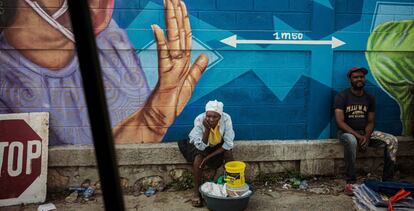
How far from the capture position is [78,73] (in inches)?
166

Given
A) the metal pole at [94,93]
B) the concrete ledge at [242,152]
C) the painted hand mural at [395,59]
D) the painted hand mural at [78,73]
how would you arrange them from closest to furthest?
the metal pole at [94,93]
the painted hand mural at [78,73]
the concrete ledge at [242,152]
the painted hand mural at [395,59]

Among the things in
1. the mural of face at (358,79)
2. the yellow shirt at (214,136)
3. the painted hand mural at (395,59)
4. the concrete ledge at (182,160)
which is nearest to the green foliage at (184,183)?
the concrete ledge at (182,160)

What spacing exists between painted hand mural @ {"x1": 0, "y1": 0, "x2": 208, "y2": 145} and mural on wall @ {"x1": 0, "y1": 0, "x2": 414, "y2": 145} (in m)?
0.01

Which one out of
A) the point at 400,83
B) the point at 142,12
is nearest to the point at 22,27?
the point at 142,12

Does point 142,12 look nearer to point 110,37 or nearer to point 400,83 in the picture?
point 110,37

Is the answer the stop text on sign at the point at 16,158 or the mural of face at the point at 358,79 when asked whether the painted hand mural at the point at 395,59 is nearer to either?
the mural of face at the point at 358,79

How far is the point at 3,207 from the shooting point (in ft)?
13.5

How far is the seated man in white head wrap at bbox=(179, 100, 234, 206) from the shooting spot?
4.11 metres

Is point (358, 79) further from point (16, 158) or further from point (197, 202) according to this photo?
point (16, 158)

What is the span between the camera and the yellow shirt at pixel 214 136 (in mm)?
4172

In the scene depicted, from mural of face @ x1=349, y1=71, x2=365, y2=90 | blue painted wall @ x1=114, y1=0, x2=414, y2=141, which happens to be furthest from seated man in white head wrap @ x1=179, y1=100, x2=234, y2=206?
mural of face @ x1=349, y1=71, x2=365, y2=90

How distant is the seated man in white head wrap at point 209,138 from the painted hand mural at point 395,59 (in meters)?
2.07

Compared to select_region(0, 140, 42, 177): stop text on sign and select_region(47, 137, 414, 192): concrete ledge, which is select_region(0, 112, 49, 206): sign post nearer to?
select_region(0, 140, 42, 177): stop text on sign

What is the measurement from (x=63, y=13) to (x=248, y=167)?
2784mm
